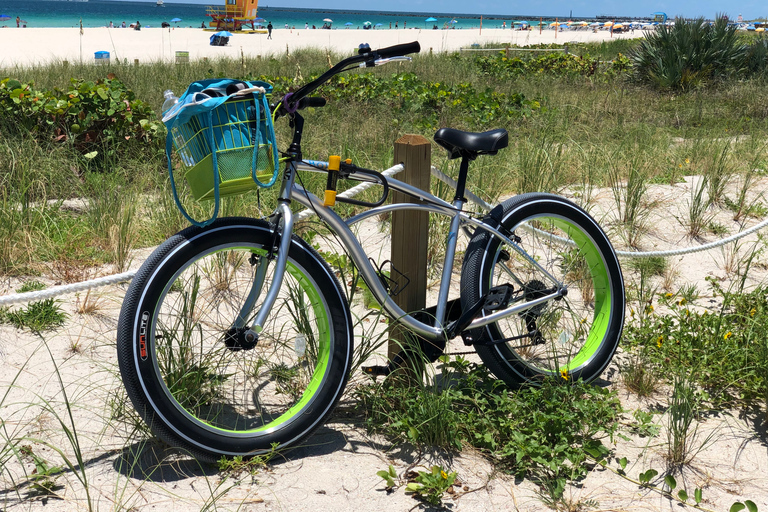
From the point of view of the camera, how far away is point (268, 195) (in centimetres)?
529

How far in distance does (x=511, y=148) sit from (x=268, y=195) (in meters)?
2.85

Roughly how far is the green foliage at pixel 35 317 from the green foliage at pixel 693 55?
39.1 ft

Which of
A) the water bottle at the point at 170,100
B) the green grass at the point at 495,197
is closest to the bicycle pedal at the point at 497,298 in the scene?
the green grass at the point at 495,197

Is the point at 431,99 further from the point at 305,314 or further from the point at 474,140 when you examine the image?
the point at 305,314

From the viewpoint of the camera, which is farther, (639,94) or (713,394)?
(639,94)

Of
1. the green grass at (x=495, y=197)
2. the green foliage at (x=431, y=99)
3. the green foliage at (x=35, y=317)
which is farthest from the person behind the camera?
the green foliage at (x=431, y=99)

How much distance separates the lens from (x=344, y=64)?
225 centimetres

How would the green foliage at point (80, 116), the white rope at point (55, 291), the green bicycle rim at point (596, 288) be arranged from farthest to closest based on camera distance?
the green foliage at point (80, 116), the green bicycle rim at point (596, 288), the white rope at point (55, 291)

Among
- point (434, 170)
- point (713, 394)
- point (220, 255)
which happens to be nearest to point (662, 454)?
point (713, 394)

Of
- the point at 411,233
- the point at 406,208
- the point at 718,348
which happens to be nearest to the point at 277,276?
the point at 406,208

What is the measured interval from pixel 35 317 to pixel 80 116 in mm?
2996

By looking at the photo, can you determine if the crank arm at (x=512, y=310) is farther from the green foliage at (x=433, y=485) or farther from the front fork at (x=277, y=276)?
the front fork at (x=277, y=276)

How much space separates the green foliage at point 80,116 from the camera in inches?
229

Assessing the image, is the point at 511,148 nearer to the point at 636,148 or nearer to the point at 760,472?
the point at 636,148
